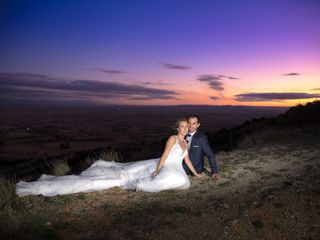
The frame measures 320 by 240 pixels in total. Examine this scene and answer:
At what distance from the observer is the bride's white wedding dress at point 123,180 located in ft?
26.7

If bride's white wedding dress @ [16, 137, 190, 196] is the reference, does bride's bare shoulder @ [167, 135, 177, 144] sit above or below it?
above

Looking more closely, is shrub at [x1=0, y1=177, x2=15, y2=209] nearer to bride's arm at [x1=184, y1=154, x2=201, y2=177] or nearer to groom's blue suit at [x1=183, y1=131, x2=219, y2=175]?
bride's arm at [x1=184, y1=154, x2=201, y2=177]

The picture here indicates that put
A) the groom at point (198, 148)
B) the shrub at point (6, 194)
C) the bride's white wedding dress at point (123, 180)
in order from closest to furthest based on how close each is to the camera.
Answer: the shrub at point (6, 194) < the bride's white wedding dress at point (123, 180) < the groom at point (198, 148)

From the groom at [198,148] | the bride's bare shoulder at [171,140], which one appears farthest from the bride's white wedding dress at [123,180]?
the groom at [198,148]

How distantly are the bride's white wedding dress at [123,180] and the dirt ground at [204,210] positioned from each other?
200 millimetres

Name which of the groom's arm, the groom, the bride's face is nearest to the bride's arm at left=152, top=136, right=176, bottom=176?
the bride's face

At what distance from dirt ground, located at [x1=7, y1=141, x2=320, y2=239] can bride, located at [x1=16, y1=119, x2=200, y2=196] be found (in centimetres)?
20

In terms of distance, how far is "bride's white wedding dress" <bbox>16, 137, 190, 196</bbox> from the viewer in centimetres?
813

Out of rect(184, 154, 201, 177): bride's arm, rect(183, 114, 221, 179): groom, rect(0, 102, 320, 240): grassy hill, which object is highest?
rect(183, 114, 221, 179): groom

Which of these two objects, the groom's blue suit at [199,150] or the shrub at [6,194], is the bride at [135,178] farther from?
the groom's blue suit at [199,150]

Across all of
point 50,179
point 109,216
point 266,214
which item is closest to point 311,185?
point 266,214

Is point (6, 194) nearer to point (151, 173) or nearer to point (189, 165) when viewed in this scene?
point (151, 173)

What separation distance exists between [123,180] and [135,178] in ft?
0.93

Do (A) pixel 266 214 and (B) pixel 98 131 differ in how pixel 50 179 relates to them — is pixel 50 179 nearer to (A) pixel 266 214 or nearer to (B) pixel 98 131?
(A) pixel 266 214
